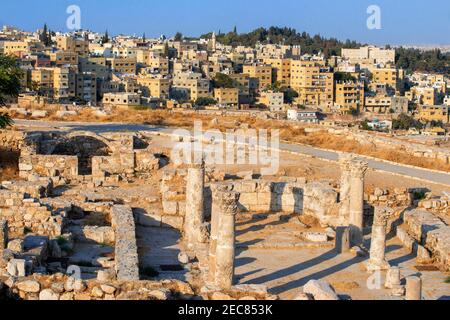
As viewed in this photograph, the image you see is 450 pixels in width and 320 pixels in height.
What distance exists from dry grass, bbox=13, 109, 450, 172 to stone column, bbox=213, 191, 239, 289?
14.3m

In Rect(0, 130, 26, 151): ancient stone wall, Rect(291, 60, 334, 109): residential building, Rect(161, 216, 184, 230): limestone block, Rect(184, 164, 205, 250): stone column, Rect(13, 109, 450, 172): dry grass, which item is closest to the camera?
Rect(184, 164, 205, 250): stone column

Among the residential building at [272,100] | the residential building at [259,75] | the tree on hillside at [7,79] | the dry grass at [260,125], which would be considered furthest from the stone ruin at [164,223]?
the residential building at [259,75]

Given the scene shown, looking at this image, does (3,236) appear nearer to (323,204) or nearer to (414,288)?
(414,288)

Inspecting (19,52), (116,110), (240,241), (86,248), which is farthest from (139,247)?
(19,52)

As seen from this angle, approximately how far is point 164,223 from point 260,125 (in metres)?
15.1

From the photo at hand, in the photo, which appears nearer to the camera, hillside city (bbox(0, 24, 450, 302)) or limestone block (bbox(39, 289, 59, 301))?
limestone block (bbox(39, 289, 59, 301))

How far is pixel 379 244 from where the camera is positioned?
1627 cm

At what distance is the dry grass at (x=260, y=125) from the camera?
2838cm

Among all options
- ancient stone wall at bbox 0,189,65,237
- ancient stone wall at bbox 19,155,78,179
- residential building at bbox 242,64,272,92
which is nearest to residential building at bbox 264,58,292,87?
residential building at bbox 242,64,272,92

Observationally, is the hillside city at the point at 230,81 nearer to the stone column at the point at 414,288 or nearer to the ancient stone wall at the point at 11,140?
the ancient stone wall at the point at 11,140

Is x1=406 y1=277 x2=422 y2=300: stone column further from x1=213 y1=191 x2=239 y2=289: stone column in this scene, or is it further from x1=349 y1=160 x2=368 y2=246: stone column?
x1=349 y1=160 x2=368 y2=246: stone column

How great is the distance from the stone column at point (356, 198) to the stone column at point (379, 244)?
2.00 meters

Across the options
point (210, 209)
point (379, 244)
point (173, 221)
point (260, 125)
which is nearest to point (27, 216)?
point (173, 221)

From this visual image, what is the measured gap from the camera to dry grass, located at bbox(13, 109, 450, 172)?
2838 centimetres
